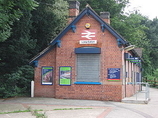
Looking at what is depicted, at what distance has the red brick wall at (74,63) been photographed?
1741 cm

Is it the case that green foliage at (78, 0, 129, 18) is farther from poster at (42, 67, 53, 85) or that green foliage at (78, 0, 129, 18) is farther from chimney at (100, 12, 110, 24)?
poster at (42, 67, 53, 85)

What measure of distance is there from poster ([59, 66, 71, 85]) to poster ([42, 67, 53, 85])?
100cm

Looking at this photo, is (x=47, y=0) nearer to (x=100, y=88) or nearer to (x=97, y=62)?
(x=97, y=62)

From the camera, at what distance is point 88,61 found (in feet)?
58.7

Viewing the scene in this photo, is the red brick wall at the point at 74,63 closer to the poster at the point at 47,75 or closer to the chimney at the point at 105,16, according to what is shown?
the poster at the point at 47,75

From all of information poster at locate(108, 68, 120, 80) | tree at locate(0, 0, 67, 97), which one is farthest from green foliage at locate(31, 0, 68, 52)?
information poster at locate(108, 68, 120, 80)

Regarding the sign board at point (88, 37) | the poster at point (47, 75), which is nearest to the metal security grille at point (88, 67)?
the sign board at point (88, 37)

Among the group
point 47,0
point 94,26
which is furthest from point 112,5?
point 94,26

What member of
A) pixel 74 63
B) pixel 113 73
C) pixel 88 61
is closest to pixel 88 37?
pixel 88 61

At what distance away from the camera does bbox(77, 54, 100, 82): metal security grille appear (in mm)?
17719

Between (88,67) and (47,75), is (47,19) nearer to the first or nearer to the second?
(47,75)

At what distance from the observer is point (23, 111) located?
1263 centimetres

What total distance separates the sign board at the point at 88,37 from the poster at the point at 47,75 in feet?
10.3

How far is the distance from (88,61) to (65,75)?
1.88m
